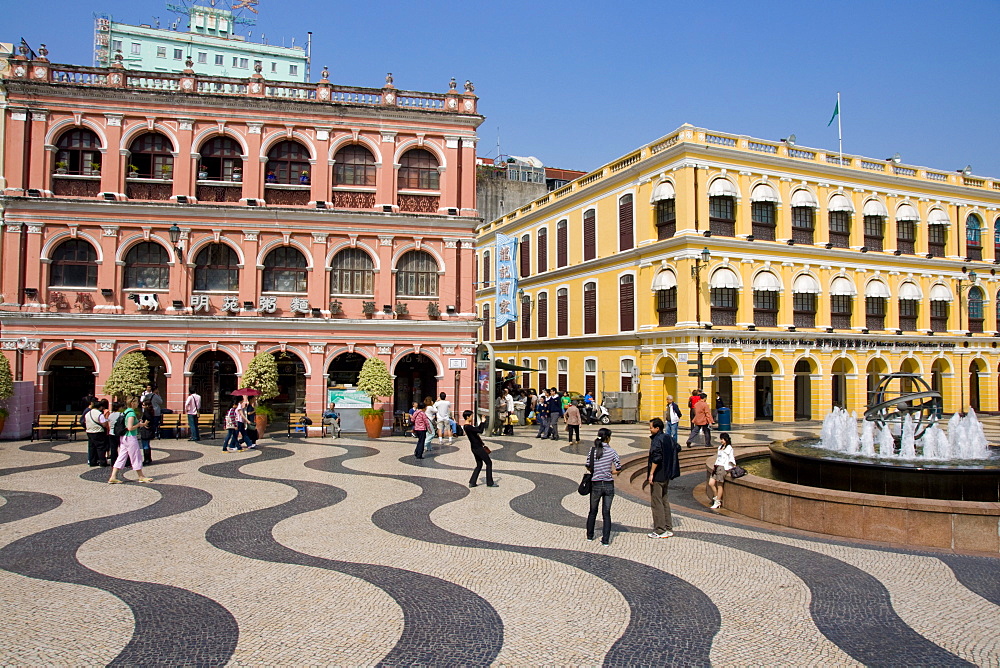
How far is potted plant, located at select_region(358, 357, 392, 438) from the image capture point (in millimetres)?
24844

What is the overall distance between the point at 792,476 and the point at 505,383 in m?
23.7

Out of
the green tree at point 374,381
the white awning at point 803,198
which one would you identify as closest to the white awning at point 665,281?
the white awning at point 803,198

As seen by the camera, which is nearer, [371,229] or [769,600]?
[769,600]

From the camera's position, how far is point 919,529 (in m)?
10.6

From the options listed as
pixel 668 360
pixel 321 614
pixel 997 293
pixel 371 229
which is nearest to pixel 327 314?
pixel 371 229

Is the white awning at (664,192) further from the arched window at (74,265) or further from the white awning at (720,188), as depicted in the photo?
the arched window at (74,265)

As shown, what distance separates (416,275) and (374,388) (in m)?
5.69

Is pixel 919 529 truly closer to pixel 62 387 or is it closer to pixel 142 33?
pixel 62 387

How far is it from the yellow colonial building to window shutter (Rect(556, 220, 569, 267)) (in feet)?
0.39

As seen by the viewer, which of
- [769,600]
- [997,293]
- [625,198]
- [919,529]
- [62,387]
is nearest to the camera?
[769,600]

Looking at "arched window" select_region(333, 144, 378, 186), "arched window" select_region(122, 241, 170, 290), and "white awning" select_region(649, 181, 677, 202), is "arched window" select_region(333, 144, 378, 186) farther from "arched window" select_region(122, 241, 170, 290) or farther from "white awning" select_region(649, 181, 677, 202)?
"white awning" select_region(649, 181, 677, 202)

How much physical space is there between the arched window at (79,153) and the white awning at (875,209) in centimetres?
3583

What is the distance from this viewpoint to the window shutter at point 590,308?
131 feet

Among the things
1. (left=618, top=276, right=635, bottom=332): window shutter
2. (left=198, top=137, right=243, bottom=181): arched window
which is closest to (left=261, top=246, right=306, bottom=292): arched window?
(left=198, top=137, right=243, bottom=181): arched window
